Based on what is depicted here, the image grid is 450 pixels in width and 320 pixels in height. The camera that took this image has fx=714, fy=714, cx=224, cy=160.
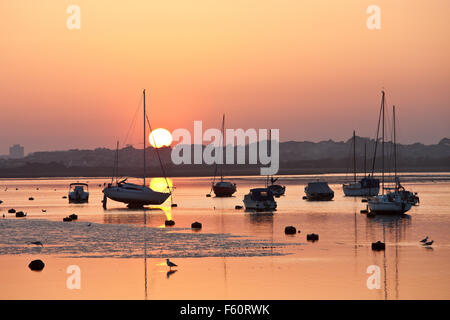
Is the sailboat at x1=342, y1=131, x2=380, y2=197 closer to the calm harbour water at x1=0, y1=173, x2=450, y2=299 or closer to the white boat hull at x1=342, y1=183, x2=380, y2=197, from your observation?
the white boat hull at x1=342, y1=183, x2=380, y2=197

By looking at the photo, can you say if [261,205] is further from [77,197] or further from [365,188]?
[365,188]

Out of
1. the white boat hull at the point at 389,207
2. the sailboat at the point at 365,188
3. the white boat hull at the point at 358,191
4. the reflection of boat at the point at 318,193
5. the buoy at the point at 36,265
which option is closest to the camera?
the buoy at the point at 36,265

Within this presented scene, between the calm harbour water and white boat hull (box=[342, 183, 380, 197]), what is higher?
white boat hull (box=[342, 183, 380, 197])

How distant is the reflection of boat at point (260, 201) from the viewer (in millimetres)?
79938

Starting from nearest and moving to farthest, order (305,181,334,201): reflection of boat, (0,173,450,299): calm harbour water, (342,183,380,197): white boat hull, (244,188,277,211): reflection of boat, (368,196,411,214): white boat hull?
(0,173,450,299): calm harbour water → (368,196,411,214): white boat hull → (244,188,277,211): reflection of boat → (305,181,334,201): reflection of boat → (342,183,380,197): white boat hull

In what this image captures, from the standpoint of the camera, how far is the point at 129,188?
3376 inches

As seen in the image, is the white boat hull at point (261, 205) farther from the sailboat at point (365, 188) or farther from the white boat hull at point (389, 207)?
the sailboat at point (365, 188)

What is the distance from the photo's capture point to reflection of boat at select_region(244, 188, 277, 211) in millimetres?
79938

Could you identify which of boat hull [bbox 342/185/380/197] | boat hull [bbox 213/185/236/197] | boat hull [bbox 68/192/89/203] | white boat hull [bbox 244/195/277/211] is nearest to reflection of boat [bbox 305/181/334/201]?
boat hull [bbox 342/185/380/197]

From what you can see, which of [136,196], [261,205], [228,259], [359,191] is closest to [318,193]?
[359,191]

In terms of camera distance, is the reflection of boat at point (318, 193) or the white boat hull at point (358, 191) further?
the white boat hull at point (358, 191)

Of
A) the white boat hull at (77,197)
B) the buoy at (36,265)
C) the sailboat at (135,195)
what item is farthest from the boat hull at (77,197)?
the buoy at (36,265)
